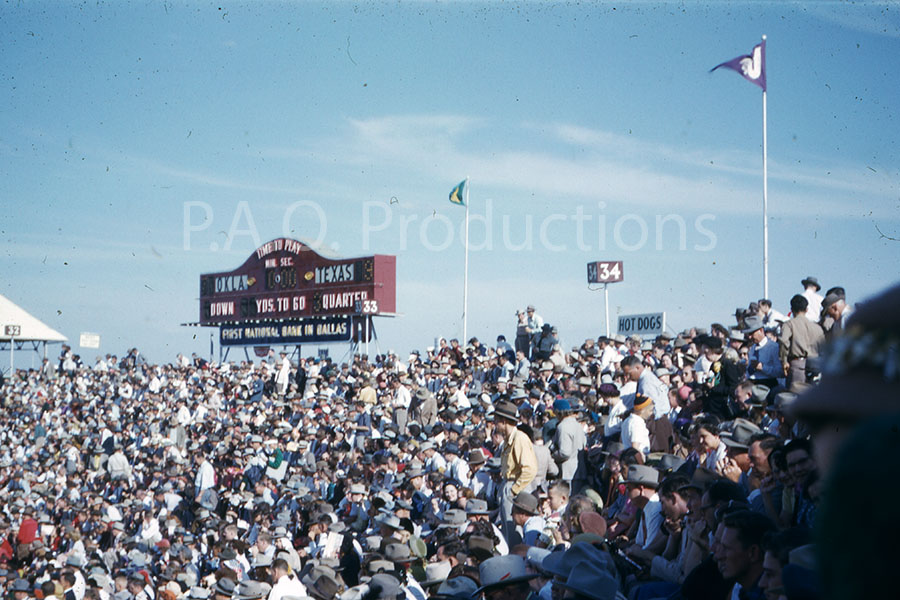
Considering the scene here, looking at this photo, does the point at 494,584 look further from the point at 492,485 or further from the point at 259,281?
the point at 259,281

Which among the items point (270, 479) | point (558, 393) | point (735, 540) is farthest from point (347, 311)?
point (735, 540)

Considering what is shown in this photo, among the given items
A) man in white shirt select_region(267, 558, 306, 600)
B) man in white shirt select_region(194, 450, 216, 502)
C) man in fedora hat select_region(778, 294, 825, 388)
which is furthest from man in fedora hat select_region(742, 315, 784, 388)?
man in white shirt select_region(194, 450, 216, 502)

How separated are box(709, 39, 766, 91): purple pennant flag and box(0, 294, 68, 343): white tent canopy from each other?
145ft

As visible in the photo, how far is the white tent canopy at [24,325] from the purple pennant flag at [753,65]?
145 ft

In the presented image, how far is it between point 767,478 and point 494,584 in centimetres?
210

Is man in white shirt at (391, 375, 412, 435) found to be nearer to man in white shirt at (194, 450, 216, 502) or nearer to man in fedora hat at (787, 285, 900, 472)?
man in white shirt at (194, 450, 216, 502)

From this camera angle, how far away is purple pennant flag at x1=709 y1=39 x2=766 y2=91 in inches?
848

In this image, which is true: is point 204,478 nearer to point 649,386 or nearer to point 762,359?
point 649,386

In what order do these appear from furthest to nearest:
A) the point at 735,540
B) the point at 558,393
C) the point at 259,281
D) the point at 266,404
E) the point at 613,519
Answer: the point at 259,281, the point at 266,404, the point at 558,393, the point at 613,519, the point at 735,540

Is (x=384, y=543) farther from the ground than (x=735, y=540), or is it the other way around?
(x=735, y=540)

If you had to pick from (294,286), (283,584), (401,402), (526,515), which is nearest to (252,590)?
(283,584)

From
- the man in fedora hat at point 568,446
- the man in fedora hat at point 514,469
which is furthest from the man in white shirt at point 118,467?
the man in fedora hat at point 514,469

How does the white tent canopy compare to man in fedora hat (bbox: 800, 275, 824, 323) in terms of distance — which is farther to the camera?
the white tent canopy

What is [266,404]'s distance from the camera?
97.9 feet
